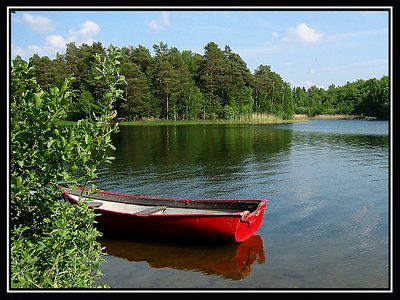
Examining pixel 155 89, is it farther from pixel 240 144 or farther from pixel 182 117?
pixel 240 144

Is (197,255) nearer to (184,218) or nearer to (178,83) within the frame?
(184,218)

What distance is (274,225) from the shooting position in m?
13.5

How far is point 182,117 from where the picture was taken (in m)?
78.6

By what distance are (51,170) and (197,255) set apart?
Answer: 6.82 metres

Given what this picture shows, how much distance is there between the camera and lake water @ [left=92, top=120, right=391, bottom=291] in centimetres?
955

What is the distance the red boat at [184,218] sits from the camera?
36.1 feet

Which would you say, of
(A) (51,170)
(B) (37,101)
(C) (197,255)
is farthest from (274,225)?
(B) (37,101)

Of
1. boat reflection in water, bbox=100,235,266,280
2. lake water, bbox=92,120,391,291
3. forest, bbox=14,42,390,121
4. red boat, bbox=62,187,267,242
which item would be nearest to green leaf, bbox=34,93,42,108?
lake water, bbox=92,120,391,291

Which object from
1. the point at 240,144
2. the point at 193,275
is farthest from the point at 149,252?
the point at 240,144

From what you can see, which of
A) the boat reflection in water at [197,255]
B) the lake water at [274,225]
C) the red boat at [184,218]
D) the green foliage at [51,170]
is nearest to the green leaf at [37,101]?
the green foliage at [51,170]

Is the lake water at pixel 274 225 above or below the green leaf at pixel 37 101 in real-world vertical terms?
below

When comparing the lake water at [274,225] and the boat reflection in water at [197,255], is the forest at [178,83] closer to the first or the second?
the lake water at [274,225]

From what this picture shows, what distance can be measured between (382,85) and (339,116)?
43.7 ft

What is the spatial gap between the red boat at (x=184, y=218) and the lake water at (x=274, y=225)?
1.27ft
